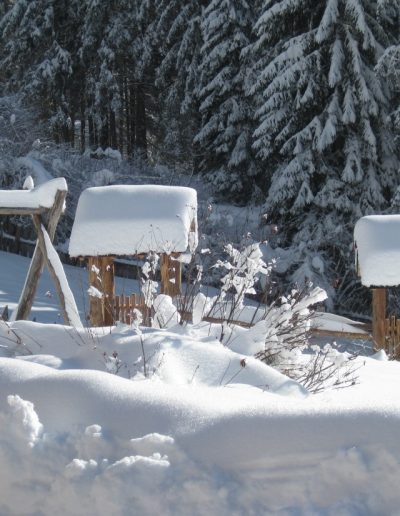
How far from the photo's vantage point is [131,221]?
29.0 feet

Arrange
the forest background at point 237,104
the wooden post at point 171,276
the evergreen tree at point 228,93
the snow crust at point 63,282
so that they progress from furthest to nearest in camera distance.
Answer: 1. the evergreen tree at point 228,93
2. the forest background at point 237,104
3. the wooden post at point 171,276
4. the snow crust at point 63,282

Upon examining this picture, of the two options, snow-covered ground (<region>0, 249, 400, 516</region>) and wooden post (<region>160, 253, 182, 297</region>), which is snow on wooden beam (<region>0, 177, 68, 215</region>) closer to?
wooden post (<region>160, 253, 182, 297</region>)

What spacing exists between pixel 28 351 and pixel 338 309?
13.6 metres

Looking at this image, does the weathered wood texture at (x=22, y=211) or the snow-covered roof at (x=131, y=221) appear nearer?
the weathered wood texture at (x=22, y=211)

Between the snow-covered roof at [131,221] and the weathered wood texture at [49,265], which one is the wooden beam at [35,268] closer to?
the weathered wood texture at [49,265]

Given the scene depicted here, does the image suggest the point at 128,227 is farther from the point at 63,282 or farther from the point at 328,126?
the point at 328,126

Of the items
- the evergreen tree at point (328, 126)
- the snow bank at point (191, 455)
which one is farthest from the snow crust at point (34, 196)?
the evergreen tree at point (328, 126)

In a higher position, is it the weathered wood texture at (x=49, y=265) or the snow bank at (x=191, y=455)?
the snow bank at (x=191, y=455)

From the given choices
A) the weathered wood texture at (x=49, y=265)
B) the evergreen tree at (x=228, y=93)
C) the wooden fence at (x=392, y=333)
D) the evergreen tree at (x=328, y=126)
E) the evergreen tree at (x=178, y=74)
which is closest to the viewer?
the weathered wood texture at (x=49, y=265)

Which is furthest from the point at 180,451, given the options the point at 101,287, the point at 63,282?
the point at 101,287

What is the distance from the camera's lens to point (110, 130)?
30984 mm

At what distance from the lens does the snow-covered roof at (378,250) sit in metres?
10.0

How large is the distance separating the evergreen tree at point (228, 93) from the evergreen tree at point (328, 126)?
132 inches

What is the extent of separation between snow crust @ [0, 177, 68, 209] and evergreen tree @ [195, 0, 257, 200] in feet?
44.9
